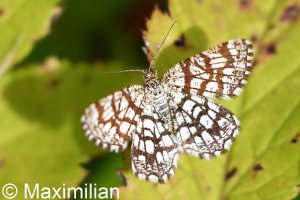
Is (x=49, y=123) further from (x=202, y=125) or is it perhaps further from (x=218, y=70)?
(x=218, y=70)

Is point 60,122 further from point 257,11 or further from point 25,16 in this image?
point 257,11

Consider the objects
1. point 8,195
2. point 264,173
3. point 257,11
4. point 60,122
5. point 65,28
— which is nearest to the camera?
point 264,173

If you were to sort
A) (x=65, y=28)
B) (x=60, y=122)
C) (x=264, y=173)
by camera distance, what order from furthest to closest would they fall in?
(x=65, y=28) < (x=60, y=122) < (x=264, y=173)

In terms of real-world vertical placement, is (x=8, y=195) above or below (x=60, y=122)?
below

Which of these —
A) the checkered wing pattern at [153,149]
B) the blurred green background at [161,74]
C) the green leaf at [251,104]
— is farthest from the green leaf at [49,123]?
the green leaf at [251,104]

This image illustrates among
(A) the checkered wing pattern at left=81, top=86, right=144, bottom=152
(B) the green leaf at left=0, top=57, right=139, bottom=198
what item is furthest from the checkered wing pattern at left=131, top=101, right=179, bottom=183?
(B) the green leaf at left=0, top=57, right=139, bottom=198

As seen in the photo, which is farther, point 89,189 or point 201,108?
point 89,189

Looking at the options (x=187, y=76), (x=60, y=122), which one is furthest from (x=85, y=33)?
(x=187, y=76)
